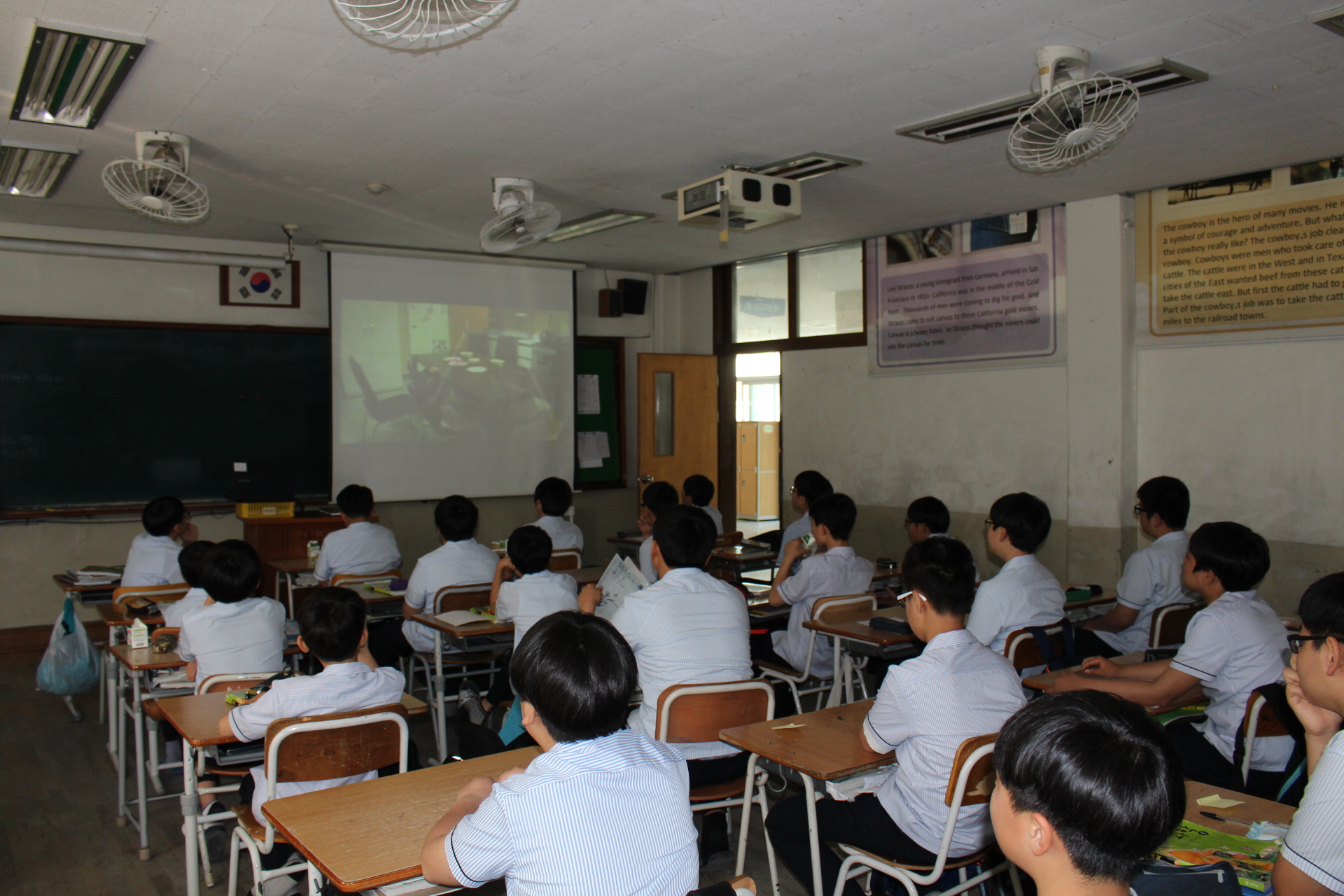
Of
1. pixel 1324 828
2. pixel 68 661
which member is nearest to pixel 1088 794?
pixel 1324 828

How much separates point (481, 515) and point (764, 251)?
3.11 metres

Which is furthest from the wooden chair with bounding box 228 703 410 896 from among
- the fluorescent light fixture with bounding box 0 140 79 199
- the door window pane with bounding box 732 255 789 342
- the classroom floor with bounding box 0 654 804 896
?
the door window pane with bounding box 732 255 789 342

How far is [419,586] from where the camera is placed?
166 inches

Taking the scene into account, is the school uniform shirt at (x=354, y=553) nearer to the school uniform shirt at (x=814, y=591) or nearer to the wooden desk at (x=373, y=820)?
the school uniform shirt at (x=814, y=591)

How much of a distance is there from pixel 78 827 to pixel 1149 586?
4.42 m

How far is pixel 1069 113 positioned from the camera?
3328 mm

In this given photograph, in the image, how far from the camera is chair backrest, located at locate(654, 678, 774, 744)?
2594mm

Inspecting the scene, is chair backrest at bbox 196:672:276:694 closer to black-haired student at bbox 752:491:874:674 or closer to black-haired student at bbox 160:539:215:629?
black-haired student at bbox 160:539:215:629

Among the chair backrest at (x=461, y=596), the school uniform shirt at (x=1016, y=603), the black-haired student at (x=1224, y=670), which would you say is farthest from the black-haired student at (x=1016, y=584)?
the chair backrest at (x=461, y=596)

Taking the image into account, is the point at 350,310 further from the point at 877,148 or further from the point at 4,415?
the point at 877,148

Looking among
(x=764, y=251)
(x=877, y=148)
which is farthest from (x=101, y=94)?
(x=764, y=251)

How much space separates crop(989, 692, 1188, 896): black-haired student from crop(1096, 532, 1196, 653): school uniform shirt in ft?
10.6

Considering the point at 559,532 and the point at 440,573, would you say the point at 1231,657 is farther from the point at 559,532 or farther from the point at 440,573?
the point at 559,532

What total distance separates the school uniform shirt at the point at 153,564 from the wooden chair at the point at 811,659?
111 inches
